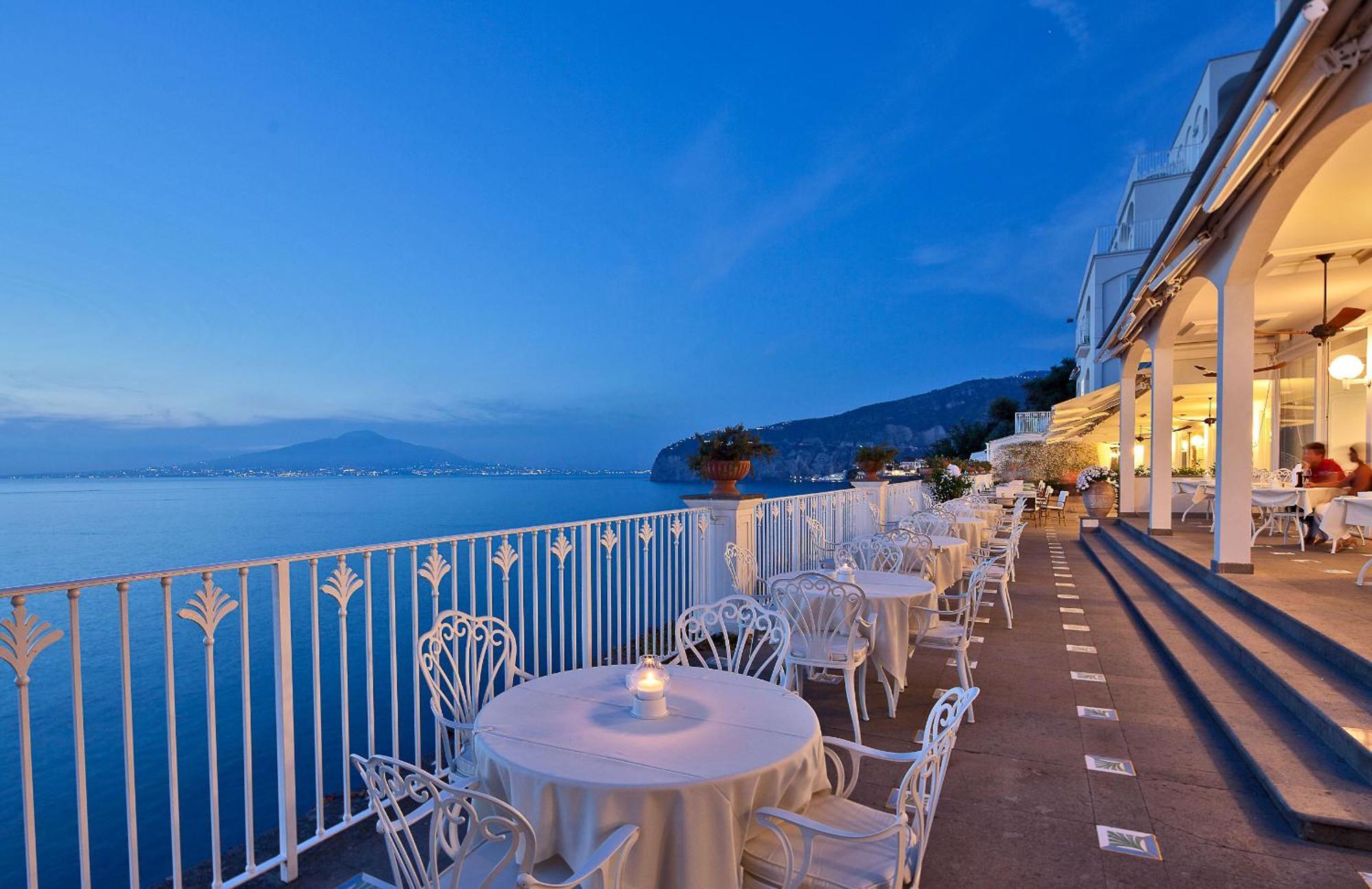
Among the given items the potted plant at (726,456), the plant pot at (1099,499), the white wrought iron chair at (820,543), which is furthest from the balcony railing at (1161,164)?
the potted plant at (726,456)

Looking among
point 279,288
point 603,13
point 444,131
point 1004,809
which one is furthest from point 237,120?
point 1004,809

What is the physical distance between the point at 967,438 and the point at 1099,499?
86.0 feet

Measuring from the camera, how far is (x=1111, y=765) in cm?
309

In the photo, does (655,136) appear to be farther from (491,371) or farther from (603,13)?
(491,371)

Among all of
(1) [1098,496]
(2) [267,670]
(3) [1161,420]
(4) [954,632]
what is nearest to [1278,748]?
(4) [954,632]

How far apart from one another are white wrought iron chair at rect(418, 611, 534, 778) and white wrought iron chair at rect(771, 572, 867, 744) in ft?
5.11

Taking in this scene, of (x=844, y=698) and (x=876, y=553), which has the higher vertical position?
(x=876, y=553)

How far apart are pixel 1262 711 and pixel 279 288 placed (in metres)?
29.6

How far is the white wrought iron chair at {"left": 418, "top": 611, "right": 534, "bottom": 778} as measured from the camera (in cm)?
224

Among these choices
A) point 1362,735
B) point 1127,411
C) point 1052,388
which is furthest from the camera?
point 1052,388

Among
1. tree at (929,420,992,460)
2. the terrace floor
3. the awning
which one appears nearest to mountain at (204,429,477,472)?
tree at (929,420,992,460)

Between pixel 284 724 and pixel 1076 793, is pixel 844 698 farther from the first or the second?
pixel 284 724

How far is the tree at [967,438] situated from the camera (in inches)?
1430

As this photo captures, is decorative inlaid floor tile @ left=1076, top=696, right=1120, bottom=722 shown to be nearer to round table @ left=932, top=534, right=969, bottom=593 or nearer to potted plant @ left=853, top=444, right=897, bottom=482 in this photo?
round table @ left=932, top=534, right=969, bottom=593
